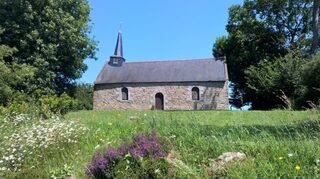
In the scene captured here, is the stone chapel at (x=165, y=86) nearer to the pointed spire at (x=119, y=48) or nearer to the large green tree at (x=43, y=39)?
the pointed spire at (x=119, y=48)

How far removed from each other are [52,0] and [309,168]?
2947 cm

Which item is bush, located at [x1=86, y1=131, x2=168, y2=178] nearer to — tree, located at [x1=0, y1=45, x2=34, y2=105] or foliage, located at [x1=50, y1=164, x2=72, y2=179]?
foliage, located at [x1=50, y1=164, x2=72, y2=179]

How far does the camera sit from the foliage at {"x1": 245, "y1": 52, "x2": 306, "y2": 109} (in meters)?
31.2

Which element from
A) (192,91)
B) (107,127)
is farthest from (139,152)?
(192,91)

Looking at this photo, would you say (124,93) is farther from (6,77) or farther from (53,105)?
(53,105)

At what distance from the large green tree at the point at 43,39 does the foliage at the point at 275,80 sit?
1422 cm

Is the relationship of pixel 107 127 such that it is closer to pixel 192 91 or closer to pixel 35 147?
pixel 35 147

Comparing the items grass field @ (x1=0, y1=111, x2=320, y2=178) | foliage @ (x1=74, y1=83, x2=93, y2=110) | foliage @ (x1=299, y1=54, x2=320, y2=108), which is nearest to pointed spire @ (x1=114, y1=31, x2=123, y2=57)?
foliage @ (x1=74, y1=83, x2=93, y2=110)

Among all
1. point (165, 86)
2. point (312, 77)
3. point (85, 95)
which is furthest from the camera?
point (85, 95)

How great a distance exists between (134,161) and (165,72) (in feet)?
120

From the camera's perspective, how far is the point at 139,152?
5348 millimetres

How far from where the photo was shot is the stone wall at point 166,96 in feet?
130

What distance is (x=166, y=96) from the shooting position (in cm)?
4116

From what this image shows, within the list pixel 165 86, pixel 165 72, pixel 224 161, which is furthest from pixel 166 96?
pixel 224 161
